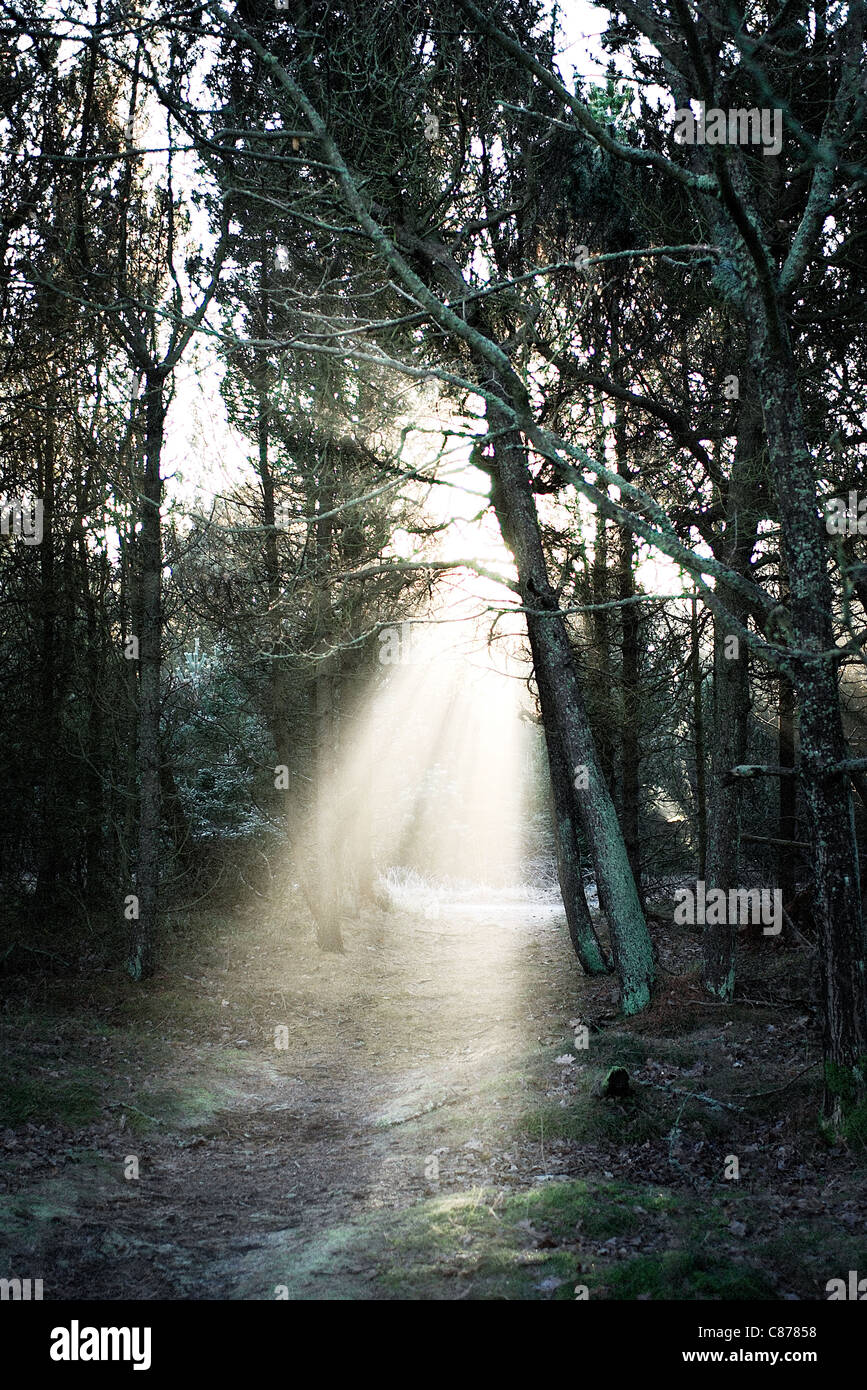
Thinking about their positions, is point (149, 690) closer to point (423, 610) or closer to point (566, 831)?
point (423, 610)

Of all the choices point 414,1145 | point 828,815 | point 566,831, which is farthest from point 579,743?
point 414,1145

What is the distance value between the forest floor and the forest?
46 mm

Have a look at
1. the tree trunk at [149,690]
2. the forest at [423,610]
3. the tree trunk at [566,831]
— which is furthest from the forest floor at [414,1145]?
the tree trunk at [566,831]

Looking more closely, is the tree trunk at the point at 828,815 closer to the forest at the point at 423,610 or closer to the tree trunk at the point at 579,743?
the forest at the point at 423,610

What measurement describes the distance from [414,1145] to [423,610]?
8.08 metres

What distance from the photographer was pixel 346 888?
19000 mm

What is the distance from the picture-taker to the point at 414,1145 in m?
7.05

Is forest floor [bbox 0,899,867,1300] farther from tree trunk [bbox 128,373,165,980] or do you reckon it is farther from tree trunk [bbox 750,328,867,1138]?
tree trunk [bbox 128,373,165,980]

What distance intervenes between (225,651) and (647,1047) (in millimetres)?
10247

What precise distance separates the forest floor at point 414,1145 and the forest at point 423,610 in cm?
5

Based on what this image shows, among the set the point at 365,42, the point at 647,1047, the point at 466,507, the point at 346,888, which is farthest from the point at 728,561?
the point at 346,888

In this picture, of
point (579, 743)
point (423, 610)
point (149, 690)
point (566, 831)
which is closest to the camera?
point (579, 743)

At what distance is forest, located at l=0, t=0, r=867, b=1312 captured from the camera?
5.29 m

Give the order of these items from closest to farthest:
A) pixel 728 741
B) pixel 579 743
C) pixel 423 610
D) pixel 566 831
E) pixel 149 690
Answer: pixel 728 741 → pixel 579 743 → pixel 149 690 → pixel 566 831 → pixel 423 610
